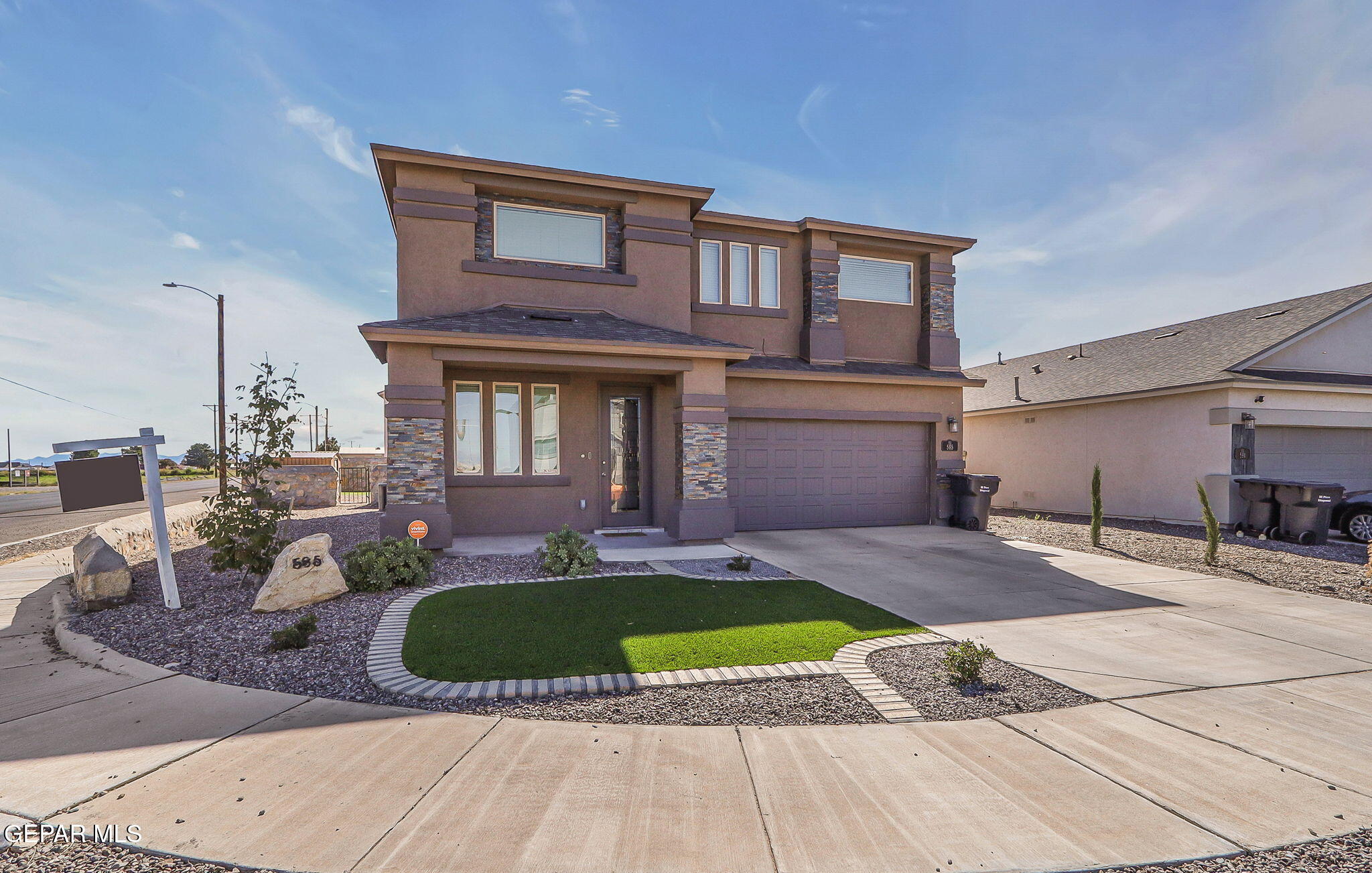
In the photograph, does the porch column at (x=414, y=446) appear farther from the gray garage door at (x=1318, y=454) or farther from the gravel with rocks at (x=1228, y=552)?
the gray garage door at (x=1318, y=454)

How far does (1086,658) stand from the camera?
16.4ft

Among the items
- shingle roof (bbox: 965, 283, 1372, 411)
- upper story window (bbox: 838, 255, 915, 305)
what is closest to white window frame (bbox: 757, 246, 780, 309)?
upper story window (bbox: 838, 255, 915, 305)

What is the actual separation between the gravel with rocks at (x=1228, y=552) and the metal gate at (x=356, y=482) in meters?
20.7

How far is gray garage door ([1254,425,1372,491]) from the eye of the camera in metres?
13.1

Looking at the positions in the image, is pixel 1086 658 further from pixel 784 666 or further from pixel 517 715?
pixel 517 715

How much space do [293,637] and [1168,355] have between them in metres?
19.3

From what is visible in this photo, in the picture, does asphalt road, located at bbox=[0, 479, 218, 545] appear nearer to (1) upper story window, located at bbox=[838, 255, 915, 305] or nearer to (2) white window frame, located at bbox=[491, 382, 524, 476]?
(2) white window frame, located at bbox=[491, 382, 524, 476]

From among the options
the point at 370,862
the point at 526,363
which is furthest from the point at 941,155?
the point at 370,862

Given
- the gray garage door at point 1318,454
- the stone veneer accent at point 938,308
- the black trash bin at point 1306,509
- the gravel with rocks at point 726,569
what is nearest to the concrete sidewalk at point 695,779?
the gravel with rocks at point 726,569

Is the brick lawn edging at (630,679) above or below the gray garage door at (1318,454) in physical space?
below

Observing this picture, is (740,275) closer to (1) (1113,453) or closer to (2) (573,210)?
Answer: (2) (573,210)

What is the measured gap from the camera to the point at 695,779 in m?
3.10

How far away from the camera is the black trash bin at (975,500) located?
12477 mm

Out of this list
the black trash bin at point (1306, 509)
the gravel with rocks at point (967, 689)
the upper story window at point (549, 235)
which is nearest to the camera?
the gravel with rocks at point (967, 689)
